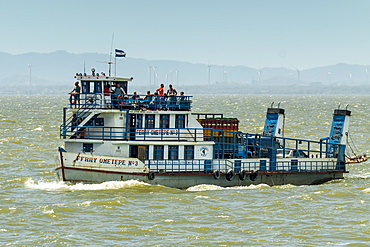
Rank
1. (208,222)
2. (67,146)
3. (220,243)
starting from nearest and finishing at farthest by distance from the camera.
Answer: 1. (220,243)
2. (208,222)
3. (67,146)

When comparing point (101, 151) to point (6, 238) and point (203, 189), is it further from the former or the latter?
point (6, 238)

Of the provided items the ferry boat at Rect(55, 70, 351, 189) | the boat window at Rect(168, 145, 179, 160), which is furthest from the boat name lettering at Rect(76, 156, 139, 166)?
the boat window at Rect(168, 145, 179, 160)

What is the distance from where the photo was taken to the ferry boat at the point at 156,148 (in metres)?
34.9

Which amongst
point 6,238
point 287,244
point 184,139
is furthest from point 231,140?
point 6,238

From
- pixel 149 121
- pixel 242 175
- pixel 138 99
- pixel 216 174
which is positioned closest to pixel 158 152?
pixel 149 121

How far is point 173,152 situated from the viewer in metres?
36.3

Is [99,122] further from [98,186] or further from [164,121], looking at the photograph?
[98,186]

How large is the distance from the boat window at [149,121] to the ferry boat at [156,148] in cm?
6

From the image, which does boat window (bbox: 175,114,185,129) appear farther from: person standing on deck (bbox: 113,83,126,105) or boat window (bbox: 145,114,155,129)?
person standing on deck (bbox: 113,83,126,105)

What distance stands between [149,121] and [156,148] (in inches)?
66.2

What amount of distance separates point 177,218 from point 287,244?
5709 millimetres

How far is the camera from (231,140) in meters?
38.8

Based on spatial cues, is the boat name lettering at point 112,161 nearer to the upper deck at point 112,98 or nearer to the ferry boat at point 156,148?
the ferry boat at point 156,148

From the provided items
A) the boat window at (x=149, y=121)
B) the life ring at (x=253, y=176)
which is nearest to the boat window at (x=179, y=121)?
the boat window at (x=149, y=121)
